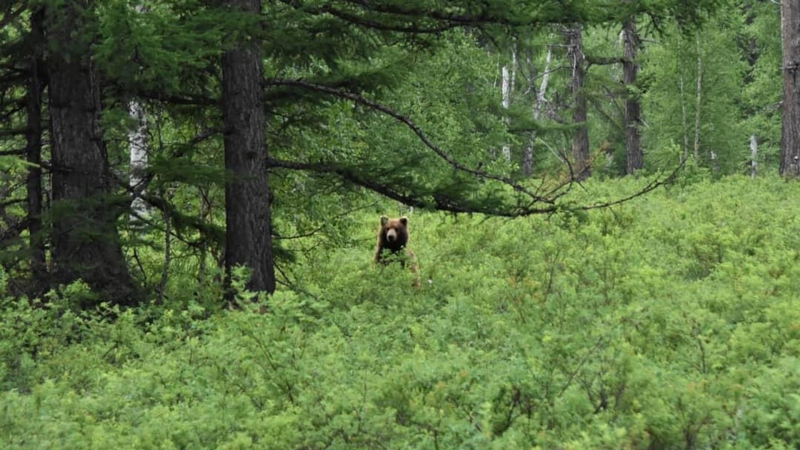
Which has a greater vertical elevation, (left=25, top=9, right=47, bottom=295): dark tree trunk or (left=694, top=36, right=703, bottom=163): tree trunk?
(left=694, top=36, right=703, bottom=163): tree trunk

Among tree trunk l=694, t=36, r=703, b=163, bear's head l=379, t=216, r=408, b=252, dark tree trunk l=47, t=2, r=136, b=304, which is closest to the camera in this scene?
dark tree trunk l=47, t=2, r=136, b=304

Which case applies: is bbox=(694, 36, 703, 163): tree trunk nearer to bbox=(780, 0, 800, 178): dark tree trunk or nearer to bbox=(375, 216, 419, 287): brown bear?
bbox=(780, 0, 800, 178): dark tree trunk

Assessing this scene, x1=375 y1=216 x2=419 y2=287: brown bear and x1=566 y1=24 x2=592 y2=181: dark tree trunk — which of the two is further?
x1=566 y1=24 x2=592 y2=181: dark tree trunk

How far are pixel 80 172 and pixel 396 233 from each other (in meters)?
5.48

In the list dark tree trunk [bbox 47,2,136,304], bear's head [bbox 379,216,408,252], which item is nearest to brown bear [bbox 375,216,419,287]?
bear's head [bbox 379,216,408,252]

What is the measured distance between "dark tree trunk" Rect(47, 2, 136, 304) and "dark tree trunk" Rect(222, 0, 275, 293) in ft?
4.43

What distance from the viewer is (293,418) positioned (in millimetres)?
5176

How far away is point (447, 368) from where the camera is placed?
5836 mm

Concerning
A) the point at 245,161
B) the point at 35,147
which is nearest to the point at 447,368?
the point at 245,161

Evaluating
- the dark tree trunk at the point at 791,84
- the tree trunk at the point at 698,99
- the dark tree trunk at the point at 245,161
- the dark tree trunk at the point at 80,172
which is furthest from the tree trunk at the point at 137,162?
the tree trunk at the point at 698,99

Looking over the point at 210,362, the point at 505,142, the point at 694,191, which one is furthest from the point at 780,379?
the point at 505,142

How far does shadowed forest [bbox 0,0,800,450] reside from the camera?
5367 mm

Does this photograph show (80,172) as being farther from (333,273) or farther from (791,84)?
(791,84)

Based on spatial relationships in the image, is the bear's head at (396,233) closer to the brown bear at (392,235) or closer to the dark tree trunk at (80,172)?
the brown bear at (392,235)
